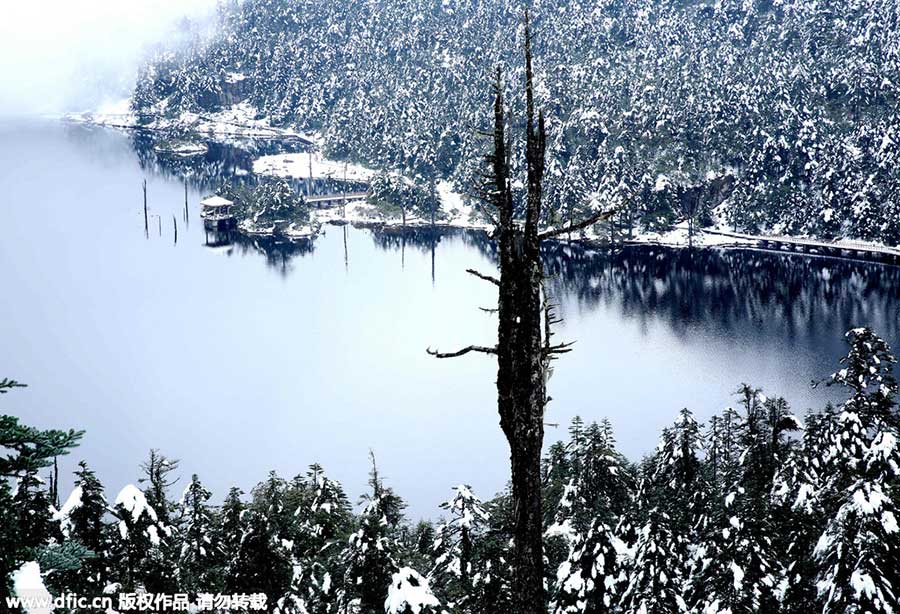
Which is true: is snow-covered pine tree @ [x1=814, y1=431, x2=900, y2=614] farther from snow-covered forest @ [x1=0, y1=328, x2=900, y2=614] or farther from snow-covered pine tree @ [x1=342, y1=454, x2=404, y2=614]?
snow-covered pine tree @ [x1=342, y1=454, x2=404, y2=614]

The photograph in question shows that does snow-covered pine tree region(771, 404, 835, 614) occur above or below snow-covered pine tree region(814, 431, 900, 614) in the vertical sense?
below

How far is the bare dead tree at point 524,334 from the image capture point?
31.6 ft

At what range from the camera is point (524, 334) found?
33.0 ft

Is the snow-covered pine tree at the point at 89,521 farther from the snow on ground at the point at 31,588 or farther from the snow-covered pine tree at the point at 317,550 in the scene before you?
the snow on ground at the point at 31,588

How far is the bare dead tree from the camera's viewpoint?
9617 millimetres

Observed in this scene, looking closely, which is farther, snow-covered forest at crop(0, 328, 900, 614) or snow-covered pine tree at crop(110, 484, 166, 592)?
snow-covered pine tree at crop(110, 484, 166, 592)

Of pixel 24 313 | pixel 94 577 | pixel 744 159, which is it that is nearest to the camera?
pixel 94 577

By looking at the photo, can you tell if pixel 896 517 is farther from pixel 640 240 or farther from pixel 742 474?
pixel 640 240

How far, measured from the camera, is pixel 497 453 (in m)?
70.0

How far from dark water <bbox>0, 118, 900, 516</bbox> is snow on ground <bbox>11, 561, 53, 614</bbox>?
A: 53007 millimetres

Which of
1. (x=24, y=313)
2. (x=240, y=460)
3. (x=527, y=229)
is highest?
(x=527, y=229)

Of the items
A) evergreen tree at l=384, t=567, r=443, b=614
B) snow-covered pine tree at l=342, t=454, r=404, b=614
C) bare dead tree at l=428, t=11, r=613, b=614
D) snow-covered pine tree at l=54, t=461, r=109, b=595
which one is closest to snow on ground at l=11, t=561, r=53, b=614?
bare dead tree at l=428, t=11, r=613, b=614

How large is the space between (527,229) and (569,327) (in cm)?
9554

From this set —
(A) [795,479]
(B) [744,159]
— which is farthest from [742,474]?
(B) [744,159]
